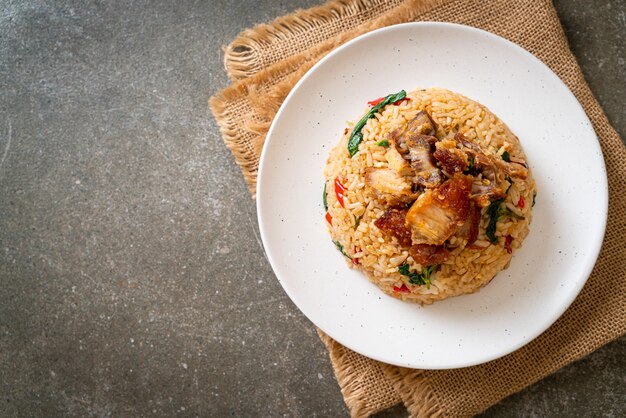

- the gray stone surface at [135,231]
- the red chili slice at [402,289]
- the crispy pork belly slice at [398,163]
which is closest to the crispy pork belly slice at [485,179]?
the crispy pork belly slice at [398,163]

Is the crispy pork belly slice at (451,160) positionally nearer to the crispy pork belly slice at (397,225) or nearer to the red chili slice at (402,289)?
the crispy pork belly slice at (397,225)

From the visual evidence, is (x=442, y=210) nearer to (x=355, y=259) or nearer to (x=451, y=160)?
(x=451, y=160)

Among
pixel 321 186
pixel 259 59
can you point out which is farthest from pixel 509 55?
pixel 259 59

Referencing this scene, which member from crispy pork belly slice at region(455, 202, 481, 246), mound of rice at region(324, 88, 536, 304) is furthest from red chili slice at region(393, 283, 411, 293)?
crispy pork belly slice at region(455, 202, 481, 246)

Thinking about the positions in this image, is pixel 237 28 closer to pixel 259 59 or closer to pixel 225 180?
pixel 259 59

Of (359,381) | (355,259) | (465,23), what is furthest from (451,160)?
(359,381)

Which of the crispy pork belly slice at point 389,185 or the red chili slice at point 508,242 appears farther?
the red chili slice at point 508,242
